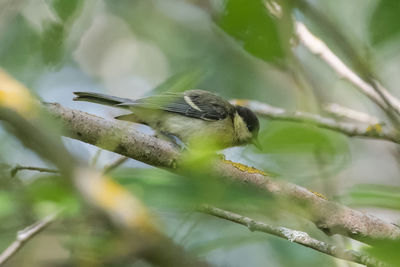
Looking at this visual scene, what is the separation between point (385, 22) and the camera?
88cm

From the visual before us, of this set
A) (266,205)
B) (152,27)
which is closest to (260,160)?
(266,205)

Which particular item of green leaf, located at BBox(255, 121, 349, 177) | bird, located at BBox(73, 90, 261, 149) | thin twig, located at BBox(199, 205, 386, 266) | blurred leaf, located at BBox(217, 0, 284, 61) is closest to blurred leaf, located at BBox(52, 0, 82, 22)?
blurred leaf, located at BBox(217, 0, 284, 61)

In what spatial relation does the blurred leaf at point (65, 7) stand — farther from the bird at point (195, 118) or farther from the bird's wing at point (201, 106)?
the bird's wing at point (201, 106)

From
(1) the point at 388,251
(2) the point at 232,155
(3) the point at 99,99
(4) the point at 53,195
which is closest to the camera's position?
(1) the point at 388,251

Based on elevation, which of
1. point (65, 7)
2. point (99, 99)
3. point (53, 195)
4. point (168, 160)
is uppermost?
point (65, 7)

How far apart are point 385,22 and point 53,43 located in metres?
0.73

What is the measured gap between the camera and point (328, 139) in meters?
1.05

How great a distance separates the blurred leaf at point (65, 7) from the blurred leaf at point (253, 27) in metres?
0.29

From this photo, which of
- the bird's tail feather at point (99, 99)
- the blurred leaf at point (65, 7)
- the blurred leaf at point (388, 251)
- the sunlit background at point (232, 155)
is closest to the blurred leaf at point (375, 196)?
the sunlit background at point (232, 155)

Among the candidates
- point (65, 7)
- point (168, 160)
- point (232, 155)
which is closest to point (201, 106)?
point (168, 160)

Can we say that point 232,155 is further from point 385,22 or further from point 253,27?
point 385,22

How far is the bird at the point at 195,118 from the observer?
163 inches

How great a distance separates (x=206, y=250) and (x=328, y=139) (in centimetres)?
65

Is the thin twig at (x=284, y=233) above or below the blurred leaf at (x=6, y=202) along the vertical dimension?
below
